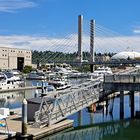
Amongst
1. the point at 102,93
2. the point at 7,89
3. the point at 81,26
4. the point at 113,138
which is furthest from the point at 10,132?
the point at 81,26

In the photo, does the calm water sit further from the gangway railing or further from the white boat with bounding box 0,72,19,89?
the white boat with bounding box 0,72,19,89

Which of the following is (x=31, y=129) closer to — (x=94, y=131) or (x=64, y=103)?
(x=64, y=103)

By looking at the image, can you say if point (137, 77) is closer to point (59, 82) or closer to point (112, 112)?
point (112, 112)

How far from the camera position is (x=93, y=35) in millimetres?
136250

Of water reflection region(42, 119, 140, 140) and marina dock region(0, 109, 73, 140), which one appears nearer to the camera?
marina dock region(0, 109, 73, 140)

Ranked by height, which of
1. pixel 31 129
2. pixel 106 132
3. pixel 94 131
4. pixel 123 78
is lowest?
pixel 106 132

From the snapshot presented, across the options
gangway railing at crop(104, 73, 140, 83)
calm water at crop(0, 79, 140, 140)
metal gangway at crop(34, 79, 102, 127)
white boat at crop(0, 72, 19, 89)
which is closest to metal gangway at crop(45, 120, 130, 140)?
calm water at crop(0, 79, 140, 140)

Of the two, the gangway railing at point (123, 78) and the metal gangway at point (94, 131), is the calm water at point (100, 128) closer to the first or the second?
the metal gangway at point (94, 131)

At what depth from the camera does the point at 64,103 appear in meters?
41.2

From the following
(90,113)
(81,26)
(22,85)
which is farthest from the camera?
(81,26)

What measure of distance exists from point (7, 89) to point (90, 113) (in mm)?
40659

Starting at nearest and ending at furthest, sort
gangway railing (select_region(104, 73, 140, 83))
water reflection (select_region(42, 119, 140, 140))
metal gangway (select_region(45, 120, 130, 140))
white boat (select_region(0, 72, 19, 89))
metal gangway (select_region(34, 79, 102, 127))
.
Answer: metal gangway (select_region(34, 79, 102, 127))
metal gangway (select_region(45, 120, 130, 140))
water reflection (select_region(42, 119, 140, 140))
gangway railing (select_region(104, 73, 140, 83))
white boat (select_region(0, 72, 19, 89))

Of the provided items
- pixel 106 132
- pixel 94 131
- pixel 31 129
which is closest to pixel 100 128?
pixel 106 132

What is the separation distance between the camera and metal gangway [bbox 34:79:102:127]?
36.9 meters
